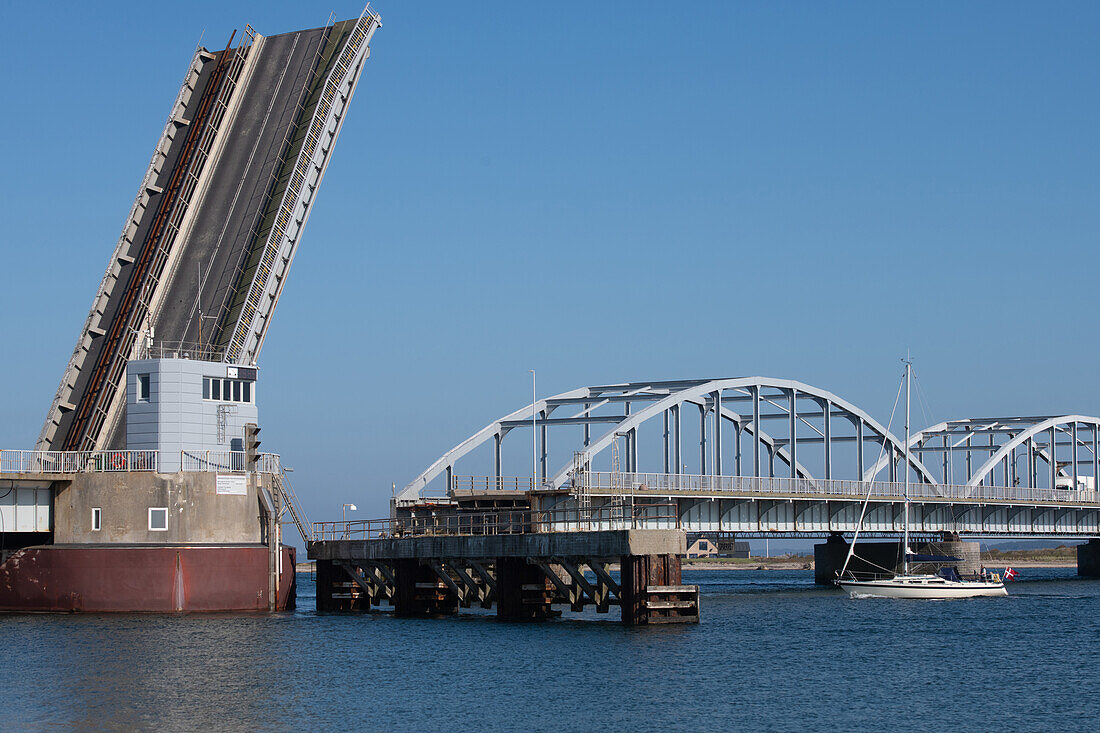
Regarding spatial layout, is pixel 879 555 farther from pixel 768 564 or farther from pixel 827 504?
pixel 768 564

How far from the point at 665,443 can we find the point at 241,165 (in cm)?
2998

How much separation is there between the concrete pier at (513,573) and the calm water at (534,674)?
91 centimetres

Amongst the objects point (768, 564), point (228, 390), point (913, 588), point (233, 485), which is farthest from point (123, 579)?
point (768, 564)

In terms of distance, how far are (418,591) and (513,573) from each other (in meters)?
5.37

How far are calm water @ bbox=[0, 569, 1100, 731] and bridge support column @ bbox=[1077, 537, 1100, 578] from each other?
58694 mm

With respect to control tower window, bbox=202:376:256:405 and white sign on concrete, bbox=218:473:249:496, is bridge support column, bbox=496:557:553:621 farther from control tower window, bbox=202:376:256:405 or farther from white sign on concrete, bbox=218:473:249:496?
control tower window, bbox=202:376:256:405

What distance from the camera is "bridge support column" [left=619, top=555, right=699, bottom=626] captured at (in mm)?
40750

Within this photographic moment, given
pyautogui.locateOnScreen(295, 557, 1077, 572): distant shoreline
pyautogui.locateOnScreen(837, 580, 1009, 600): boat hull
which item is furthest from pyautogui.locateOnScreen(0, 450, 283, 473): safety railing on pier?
pyautogui.locateOnScreen(295, 557, 1077, 572): distant shoreline

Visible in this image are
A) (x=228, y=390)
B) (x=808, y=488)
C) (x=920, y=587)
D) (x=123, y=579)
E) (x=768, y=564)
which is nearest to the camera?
(x=123, y=579)

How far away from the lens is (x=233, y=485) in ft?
151

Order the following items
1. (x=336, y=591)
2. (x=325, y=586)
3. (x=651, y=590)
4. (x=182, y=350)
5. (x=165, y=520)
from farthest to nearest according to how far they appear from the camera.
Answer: (x=336, y=591), (x=325, y=586), (x=182, y=350), (x=165, y=520), (x=651, y=590)

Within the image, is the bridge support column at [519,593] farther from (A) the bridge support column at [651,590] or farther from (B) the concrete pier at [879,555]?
(B) the concrete pier at [879,555]

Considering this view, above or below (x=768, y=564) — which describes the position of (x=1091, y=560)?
above

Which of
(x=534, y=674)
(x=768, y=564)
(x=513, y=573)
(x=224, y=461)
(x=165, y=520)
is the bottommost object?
(x=768, y=564)
